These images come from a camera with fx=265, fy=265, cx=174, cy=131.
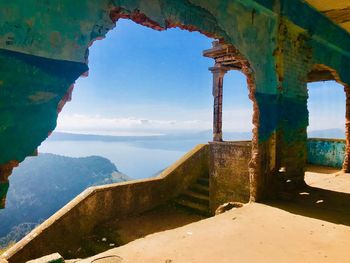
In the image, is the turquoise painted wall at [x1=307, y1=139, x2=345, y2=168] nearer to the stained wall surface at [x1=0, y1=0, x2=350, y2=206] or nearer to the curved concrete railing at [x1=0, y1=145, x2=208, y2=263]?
the stained wall surface at [x1=0, y1=0, x2=350, y2=206]

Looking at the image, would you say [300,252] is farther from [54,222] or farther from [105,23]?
[54,222]

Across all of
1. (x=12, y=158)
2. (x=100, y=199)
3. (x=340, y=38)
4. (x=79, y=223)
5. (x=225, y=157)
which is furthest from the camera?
(x=225, y=157)

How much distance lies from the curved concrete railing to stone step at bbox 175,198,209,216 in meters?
0.40

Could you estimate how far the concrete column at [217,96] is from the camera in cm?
1147

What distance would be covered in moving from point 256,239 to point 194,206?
583cm

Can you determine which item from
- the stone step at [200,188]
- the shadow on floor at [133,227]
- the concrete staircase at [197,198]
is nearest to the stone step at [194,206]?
the concrete staircase at [197,198]

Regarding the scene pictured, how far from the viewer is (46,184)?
108812 mm

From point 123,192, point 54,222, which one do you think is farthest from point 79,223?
point 123,192

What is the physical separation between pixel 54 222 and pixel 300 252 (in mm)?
5716

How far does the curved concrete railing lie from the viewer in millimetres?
6336

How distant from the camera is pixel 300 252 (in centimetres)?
326

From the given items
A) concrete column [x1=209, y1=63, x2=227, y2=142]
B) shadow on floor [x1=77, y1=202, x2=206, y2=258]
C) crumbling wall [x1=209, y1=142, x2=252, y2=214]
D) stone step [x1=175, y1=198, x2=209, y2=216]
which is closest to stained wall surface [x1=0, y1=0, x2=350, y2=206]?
crumbling wall [x1=209, y1=142, x2=252, y2=214]

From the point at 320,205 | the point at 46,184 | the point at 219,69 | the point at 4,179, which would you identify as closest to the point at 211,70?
the point at 219,69

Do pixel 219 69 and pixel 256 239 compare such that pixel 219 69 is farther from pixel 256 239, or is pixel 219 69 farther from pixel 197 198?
pixel 256 239
